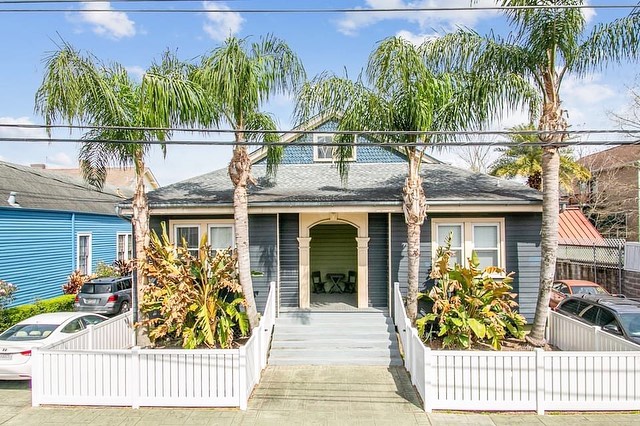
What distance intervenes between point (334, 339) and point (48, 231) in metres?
15.1

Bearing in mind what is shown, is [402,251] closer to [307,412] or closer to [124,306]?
[307,412]

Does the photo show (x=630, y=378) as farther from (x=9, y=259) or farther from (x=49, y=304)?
(x=9, y=259)

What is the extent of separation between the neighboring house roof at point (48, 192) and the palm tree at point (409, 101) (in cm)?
1414

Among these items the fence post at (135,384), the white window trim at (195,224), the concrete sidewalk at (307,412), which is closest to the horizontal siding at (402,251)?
the concrete sidewalk at (307,412)

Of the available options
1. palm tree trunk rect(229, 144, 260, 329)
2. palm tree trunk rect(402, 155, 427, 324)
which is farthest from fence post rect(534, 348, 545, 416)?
palm tree trunk rect(229, 144, 260, 329)

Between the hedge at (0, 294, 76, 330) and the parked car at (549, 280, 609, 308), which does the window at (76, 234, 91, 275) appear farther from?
the parked car at (549, 280, 609, 308)

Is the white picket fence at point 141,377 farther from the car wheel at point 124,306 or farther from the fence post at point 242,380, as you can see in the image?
the car wheel at point 124,306

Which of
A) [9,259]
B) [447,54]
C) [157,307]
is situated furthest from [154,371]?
[9,259]

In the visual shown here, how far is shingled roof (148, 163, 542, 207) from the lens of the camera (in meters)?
12.2

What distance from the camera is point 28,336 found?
9.80 metres

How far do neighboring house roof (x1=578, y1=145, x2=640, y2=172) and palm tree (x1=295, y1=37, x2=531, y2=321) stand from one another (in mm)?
21661

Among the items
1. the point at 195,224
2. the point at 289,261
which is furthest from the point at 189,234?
the point at 289,261

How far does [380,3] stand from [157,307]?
8038mm

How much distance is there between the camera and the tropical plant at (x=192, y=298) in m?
9.94
